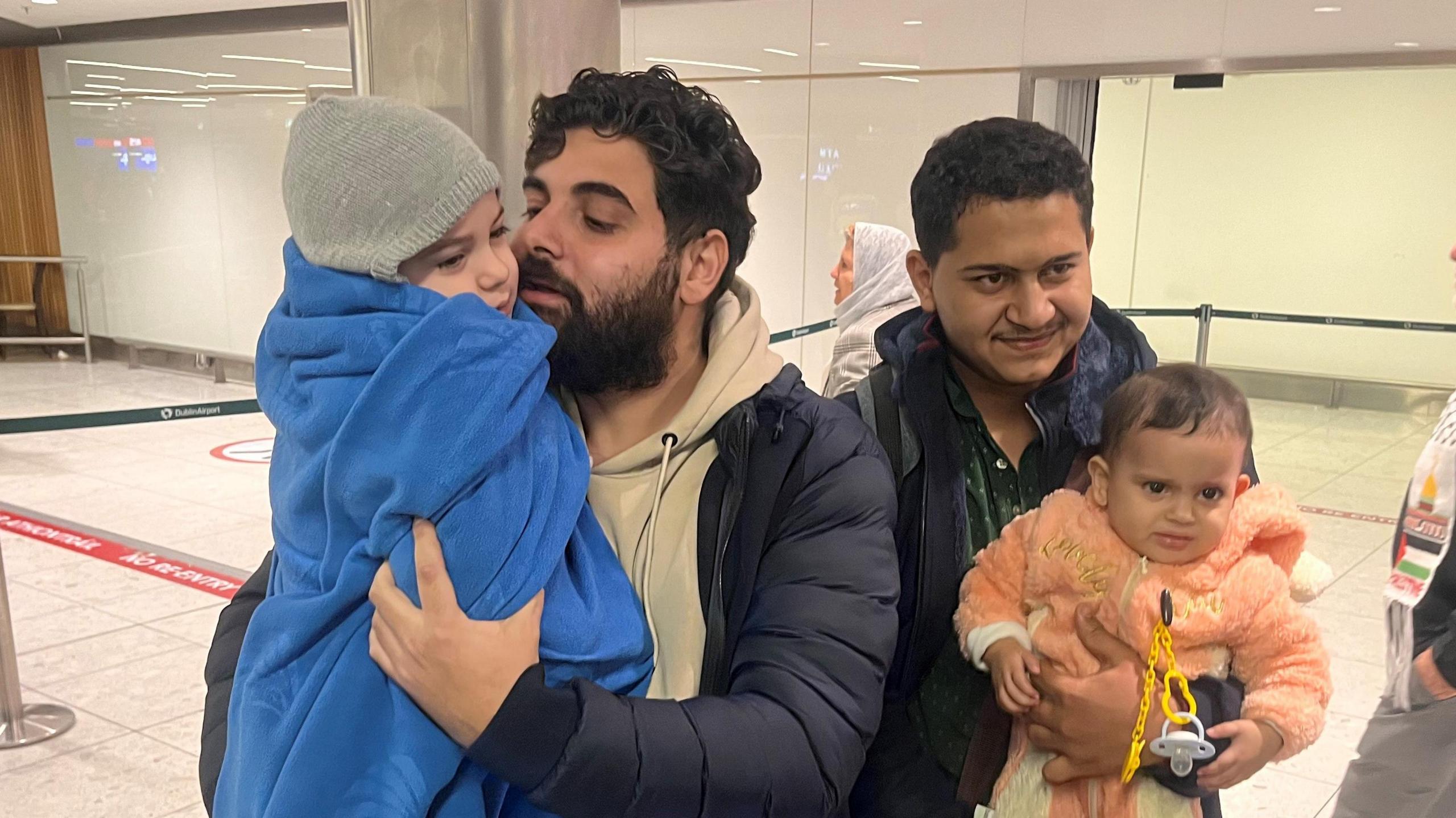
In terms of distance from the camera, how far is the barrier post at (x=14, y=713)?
3709mm

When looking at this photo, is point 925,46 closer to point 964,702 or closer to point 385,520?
point 964,702

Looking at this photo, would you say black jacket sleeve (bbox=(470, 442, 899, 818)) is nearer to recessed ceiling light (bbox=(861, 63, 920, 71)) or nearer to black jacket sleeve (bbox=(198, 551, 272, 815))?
black jacket sleeve (bbox=(198, 551, 272, 815))

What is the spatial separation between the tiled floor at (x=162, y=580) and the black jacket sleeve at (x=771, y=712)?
9.34ft

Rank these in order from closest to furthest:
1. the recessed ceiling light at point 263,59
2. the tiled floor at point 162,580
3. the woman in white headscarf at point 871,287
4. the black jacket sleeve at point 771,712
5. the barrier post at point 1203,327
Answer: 1. the black jacket sleeve at point 771,712
2. the tiled floor at point 162,580
3. the woman in white headscarf at point 871,287
4. the barrier post at point 1203,327
5. the recessed ceiling light at point 263,59

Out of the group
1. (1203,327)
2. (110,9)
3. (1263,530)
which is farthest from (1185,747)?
(110,9)

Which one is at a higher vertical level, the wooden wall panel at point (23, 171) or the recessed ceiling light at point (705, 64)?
the recessed ceiling light at point (705, 64)

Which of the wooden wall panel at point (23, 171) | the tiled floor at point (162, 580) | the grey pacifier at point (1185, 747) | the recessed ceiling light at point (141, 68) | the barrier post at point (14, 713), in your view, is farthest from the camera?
the wooden wall panel at point (23, 171)

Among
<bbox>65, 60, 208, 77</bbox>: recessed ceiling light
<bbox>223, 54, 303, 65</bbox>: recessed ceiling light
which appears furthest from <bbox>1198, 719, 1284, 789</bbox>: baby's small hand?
<bbox>65, 60, 208, 77</bbox>: recessed ceiling light

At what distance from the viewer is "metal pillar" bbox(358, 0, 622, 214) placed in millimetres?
1750

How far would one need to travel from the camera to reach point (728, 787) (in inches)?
42.6

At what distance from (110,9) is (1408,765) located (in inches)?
412

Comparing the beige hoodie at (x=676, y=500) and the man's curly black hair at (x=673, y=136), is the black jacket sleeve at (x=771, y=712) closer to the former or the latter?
the beige hoodie at (x=676, y=500)

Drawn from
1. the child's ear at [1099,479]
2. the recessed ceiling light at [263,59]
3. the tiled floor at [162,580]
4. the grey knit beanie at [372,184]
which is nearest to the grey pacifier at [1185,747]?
the child's ear at [1099,479]

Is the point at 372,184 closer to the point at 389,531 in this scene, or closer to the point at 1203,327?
the point at 389,531
